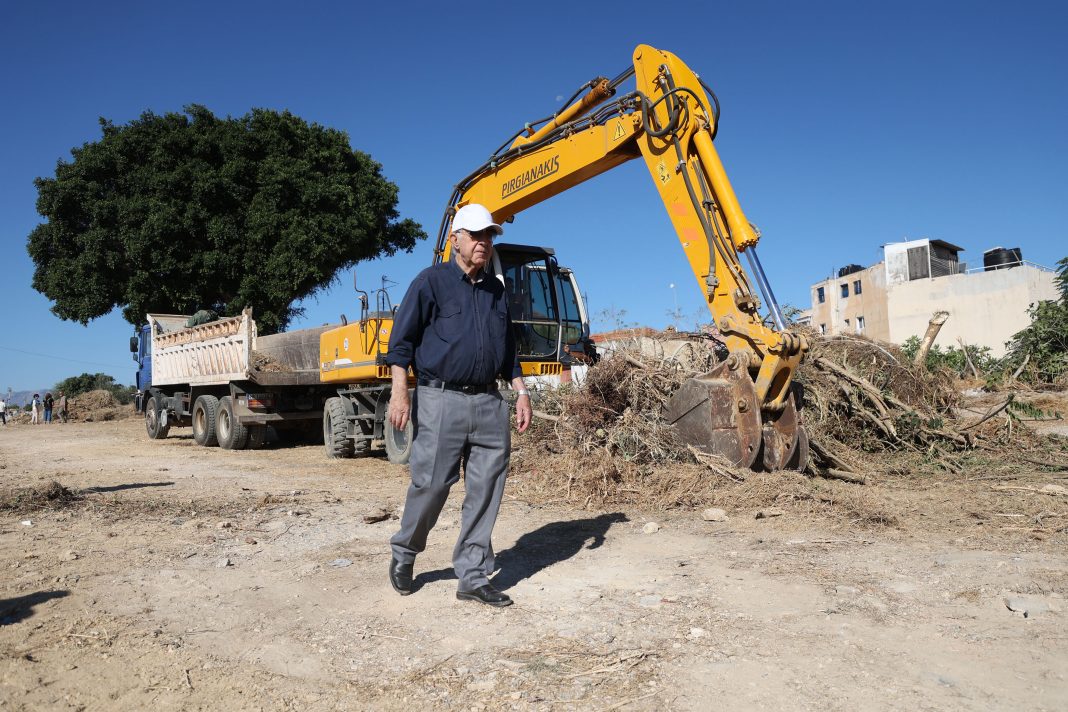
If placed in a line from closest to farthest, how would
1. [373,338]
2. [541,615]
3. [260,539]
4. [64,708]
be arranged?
[64,708], [541,615], [260,539], [373,338]

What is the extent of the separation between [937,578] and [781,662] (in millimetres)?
1436

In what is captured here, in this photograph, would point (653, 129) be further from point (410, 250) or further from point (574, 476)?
point (410, 250)

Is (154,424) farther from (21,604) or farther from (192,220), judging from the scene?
(21,604)

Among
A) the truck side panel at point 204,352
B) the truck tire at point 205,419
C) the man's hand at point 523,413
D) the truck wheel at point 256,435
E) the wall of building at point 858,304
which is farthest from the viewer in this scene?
the wall of building at point 858,304

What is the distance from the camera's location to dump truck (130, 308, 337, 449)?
12.6 metres

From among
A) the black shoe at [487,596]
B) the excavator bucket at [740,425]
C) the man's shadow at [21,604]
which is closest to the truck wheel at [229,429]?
the excavator bucket at [740,425]

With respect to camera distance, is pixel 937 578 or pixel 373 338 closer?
pixel 937 578

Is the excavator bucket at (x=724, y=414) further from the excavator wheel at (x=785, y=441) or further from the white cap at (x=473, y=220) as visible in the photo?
the white cap at (x=473, y=220)

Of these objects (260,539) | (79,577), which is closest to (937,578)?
(260,539)

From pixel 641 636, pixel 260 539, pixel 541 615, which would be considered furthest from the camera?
pixel 260 539

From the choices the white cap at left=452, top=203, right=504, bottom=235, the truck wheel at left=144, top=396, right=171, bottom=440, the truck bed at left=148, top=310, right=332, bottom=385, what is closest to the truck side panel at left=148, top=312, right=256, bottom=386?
the truck bed at left=148, top=310, right=332, bottom=385

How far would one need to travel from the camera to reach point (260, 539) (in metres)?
5.24

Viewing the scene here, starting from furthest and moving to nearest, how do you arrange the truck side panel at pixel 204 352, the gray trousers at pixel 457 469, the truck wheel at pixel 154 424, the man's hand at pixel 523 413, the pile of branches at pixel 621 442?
the truck wheel at pixel 154 424 → the truck side panel at pixel 204 352 → the pile of branches at pixel 621 442 → the man's hand at pixel 523 413 → the gray trousers at pixel 457 469

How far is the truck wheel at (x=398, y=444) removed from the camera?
980 cm
